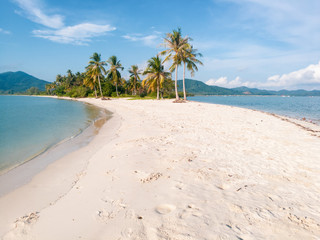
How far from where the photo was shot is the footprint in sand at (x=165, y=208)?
303 centimetres

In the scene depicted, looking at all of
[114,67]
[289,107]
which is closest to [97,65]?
[114,67]

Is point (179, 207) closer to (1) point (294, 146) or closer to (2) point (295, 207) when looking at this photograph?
(2) point (295, 207)

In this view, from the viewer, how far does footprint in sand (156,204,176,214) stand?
3.03 m

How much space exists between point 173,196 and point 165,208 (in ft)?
1.30

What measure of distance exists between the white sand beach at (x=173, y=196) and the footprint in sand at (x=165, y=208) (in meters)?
0.02

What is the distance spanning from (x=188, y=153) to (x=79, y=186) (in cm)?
321

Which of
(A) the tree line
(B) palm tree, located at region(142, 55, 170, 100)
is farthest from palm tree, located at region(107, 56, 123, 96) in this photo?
(B) palm tree, located at region(142, 55, 170, 100)

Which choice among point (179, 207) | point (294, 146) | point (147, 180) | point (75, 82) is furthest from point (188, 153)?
point (75, 82)

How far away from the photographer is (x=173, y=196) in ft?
11.4

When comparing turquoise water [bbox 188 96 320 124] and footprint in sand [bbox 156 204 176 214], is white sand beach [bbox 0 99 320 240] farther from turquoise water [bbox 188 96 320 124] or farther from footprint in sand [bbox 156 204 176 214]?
turquoise water [bbox 188 96 320 124]

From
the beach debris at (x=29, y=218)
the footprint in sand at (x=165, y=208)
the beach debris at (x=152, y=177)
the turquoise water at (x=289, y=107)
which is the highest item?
the footprint in sand at (x=165, y=208)

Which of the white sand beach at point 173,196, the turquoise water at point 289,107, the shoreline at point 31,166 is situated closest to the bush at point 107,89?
the turquoise water at point 289,107

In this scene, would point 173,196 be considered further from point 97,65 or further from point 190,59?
point 97,65

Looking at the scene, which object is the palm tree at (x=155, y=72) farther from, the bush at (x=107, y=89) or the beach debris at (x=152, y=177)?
the beach debris at (x=152, y=177)
